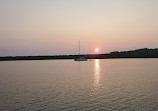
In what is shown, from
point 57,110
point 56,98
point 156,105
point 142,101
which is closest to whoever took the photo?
point 57,110

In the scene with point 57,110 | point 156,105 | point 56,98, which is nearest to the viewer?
point 57,110

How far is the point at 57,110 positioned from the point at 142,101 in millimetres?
9234

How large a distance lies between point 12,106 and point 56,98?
4.96 m

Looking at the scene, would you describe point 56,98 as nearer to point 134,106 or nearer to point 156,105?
point 134,106

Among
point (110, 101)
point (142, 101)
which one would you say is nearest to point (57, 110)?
point (110, 101)

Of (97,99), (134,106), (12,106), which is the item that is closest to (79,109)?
(97,99)

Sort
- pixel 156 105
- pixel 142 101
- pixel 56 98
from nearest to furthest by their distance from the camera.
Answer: pixel 156 105
pixel 142 101
pixel 56 98

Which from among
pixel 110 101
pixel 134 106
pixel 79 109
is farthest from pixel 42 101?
pixel 134 106

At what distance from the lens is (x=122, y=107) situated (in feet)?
53.4

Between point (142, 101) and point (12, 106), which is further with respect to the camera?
point (142, 101)

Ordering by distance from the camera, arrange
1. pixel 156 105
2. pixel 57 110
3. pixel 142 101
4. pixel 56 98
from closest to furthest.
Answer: pixel 57 110, pixel 156 105, pixel 142 101, pixel 56 98

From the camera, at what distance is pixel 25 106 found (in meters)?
16.8

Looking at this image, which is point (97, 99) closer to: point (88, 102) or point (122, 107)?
point (88, 102)

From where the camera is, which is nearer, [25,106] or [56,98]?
[25,106]
